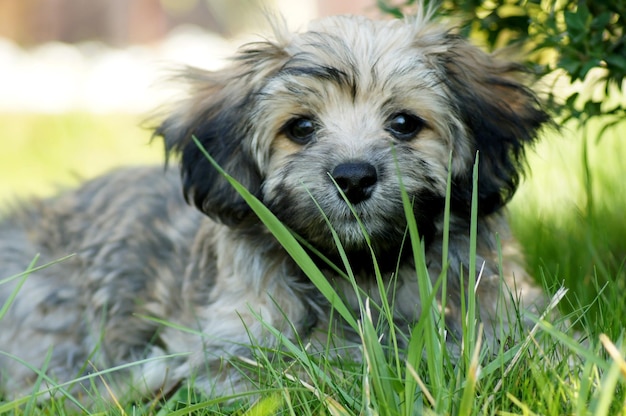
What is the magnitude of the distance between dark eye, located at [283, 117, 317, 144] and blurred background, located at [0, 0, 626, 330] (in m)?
0.48

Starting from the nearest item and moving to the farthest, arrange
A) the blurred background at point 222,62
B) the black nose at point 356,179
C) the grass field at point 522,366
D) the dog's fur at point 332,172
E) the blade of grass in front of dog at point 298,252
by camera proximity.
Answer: the grass field at point 522,366
the blade of grass in front of dog at point 298,252
the black nose at point 356,179
the dog's fur at point 332,172
the blurred background at point 222,62

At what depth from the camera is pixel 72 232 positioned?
3.67 meters

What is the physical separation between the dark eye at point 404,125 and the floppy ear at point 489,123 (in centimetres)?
12

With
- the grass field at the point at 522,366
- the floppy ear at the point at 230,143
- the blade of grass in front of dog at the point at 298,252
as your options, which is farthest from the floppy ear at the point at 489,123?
the blade of grass in front of dog at the point at 298,252

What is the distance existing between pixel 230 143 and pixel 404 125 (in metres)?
0.51

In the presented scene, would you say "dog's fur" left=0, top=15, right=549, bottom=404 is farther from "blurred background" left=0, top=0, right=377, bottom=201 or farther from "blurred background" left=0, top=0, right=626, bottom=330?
"blurred background" left=0, top=0, right=377, bottom=201

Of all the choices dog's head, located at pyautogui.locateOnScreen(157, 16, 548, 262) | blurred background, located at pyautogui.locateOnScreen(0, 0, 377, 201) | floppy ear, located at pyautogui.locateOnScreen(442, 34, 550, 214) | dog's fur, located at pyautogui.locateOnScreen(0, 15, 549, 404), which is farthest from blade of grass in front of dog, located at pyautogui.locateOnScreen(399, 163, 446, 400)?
blurred background, located at pyautogui.locateOnScreen(0, 0, 377, 201)

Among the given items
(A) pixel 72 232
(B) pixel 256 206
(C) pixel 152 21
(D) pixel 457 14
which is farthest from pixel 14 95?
(B) pixel 256 206

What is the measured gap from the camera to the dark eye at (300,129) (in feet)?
8.57

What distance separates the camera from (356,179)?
230 centimetres

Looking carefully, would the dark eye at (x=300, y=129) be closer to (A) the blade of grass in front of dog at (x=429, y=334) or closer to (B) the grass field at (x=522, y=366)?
(B) the grass field at (x=522, y=366)

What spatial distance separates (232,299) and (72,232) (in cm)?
108

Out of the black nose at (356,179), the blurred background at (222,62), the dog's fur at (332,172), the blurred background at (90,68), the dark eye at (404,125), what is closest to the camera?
the black nose at (356,179)

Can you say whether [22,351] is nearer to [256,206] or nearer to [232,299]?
[232,299]
